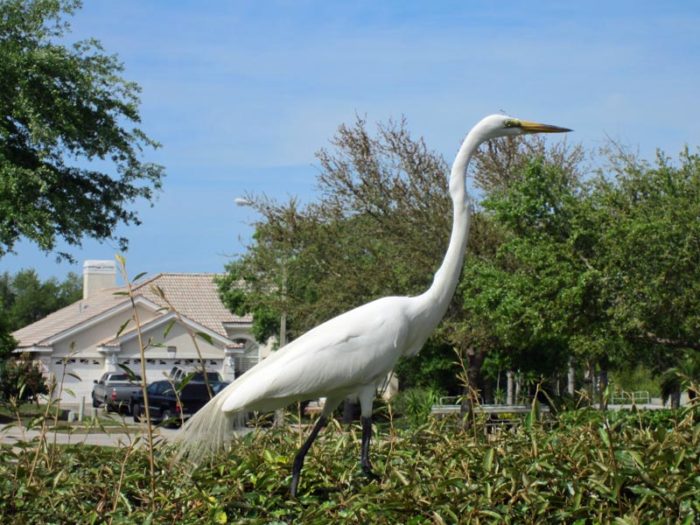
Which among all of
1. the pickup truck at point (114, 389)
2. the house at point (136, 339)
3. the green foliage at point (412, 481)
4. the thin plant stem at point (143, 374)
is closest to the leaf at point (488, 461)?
the green foliage at point (412, 481)

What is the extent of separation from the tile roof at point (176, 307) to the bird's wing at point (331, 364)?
119 ft

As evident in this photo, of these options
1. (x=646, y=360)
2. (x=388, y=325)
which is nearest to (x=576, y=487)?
(x=388, y=325)

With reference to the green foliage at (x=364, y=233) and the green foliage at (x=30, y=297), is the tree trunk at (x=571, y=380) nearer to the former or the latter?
the green foliage at (x=364, y=233)

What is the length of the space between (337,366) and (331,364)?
0.11 feet

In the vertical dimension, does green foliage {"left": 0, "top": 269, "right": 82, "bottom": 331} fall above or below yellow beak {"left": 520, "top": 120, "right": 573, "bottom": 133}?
above

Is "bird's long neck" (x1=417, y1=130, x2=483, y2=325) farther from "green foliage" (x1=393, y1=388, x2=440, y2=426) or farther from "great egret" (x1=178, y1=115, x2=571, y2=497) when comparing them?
"green foliage" (x1=393, y1=388, x2=440, y2=426)

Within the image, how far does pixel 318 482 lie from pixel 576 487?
154 cm

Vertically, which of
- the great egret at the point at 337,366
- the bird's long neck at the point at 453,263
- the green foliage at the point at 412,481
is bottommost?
the green foliage at the point at 412,481

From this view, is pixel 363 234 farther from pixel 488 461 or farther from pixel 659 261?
pixel 488 461

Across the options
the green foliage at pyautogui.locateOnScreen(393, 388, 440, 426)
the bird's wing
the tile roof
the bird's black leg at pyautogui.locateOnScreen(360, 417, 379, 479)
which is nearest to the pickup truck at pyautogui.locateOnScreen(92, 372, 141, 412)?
the tile roof

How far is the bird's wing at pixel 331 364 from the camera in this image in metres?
5.38

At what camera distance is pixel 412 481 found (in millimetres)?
4895

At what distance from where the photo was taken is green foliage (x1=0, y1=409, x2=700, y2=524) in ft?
15.0

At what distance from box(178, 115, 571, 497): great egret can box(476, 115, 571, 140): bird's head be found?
1.72 feet
